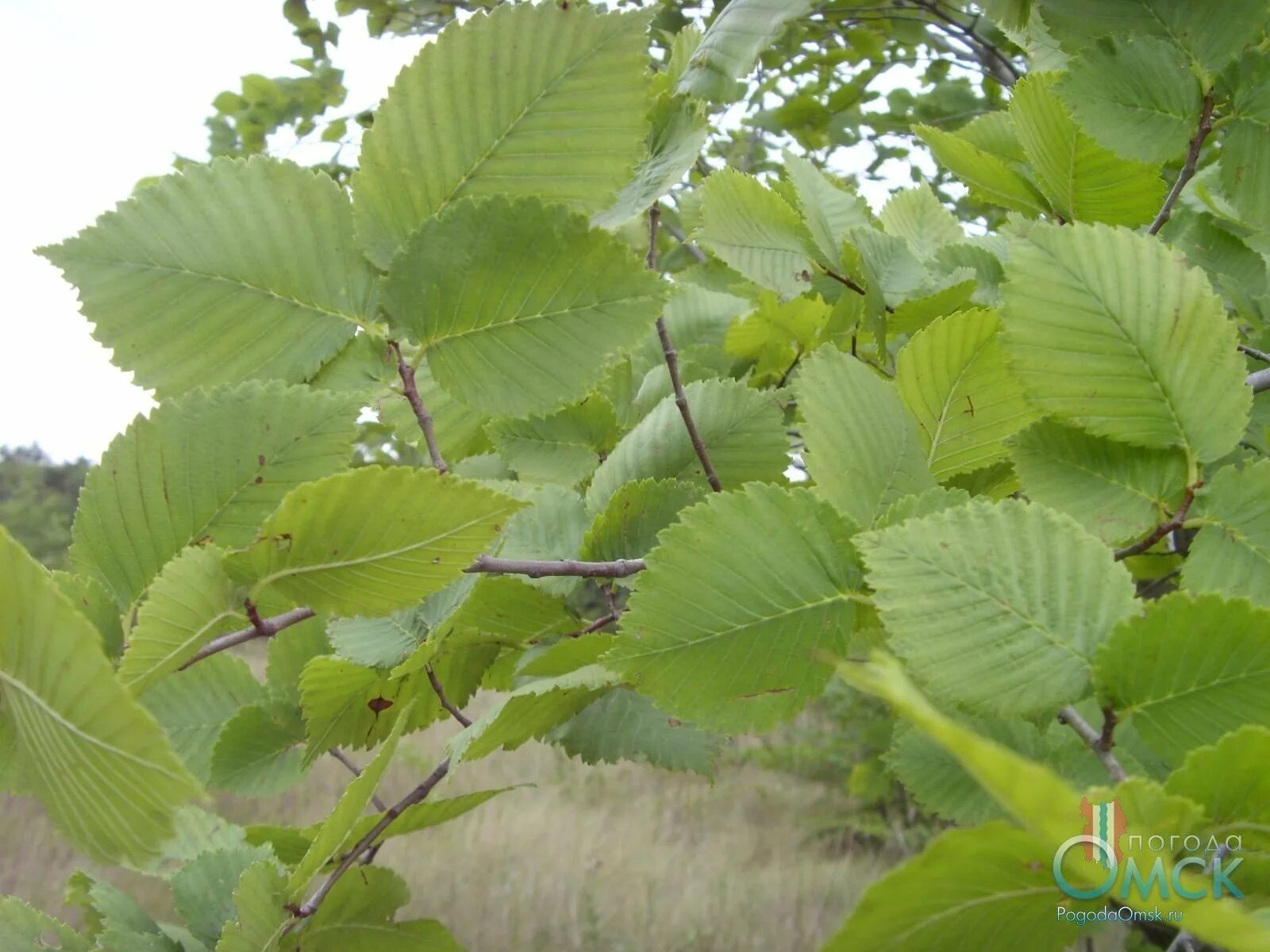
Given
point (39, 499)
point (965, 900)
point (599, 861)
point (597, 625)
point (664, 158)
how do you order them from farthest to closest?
point (39, 499)
point (599, 861)
point (597, 625)
point (664, 158)
point (965, 900)

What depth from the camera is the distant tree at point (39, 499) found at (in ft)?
26.7

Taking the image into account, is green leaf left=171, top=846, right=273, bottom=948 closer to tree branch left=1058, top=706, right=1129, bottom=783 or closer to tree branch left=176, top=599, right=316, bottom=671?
tree branch left=176, top=599, right=316, bottom=671

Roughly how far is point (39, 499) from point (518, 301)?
12.6 metres

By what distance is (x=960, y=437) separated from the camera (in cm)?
53

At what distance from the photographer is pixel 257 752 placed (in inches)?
26.9

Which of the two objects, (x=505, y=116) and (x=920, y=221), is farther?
(x=920, y=221)

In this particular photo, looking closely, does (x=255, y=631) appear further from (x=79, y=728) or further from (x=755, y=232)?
(x=755, y=232)

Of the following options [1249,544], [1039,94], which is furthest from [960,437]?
[1039,94]

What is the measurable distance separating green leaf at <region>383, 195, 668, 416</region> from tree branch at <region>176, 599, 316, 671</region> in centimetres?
14

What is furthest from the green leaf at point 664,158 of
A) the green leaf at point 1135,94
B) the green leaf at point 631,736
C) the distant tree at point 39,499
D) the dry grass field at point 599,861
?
the distant tree at point 39,499

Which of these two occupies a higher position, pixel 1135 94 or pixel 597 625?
pixel 1135 94

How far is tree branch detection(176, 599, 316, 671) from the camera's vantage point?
371mm

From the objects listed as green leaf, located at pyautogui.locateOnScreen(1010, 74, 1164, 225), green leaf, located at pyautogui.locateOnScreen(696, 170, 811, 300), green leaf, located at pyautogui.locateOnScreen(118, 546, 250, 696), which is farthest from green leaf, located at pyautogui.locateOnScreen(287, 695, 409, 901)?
green leaf, located at pyautogui.locateOnScreen(1010, 74, 1164, 225)

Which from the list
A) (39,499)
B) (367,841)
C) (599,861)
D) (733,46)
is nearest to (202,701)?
(367,841)
